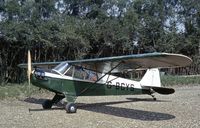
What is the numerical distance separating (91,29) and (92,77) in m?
19.4

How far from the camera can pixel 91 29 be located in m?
36.4

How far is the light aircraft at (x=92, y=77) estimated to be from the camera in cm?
1536

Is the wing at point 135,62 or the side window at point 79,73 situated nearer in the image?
the wing at point 135,62

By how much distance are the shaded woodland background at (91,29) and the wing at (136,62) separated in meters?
13.0

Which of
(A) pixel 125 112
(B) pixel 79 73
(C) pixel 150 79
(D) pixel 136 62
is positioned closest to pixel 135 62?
(D) pixel 136 62

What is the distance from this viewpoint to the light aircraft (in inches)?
605

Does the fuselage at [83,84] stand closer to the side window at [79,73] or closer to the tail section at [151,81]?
the side window at [79,73]

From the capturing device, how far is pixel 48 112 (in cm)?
1551

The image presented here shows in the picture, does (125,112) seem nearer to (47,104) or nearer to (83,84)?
(83,84)

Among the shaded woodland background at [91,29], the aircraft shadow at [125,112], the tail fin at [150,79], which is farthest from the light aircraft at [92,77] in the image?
the shaded woodland background at [91,29]

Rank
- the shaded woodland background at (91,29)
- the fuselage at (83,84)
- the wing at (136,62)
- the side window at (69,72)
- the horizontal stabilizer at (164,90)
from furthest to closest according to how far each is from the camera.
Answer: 1. the shaded woodland background at (91,29)
2. the horizontal stabilizer at (164,90)
3. the side window at (69,72)
4. the fuselage at (83,84)
5. the wing at (136,62)

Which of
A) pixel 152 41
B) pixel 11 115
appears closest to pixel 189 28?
pixel 152 41

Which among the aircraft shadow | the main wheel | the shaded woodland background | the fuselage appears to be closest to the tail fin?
the fuselage

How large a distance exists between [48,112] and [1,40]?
16.4 meters
